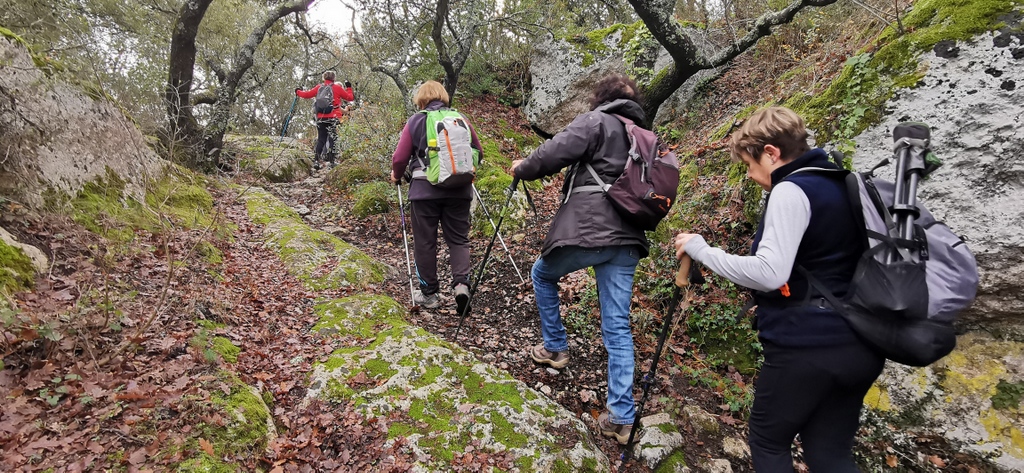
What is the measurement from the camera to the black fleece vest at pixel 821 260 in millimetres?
1970

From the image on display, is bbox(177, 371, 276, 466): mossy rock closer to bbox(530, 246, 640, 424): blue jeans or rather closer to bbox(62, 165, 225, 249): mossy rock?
bbox(62, 165, 225, 249): mossy rock

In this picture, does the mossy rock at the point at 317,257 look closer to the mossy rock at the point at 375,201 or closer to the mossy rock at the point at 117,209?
the mossy rock at the point at 117,209

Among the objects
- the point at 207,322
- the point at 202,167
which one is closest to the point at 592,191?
the point at 207,322

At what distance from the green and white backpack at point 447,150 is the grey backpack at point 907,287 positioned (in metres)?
3.47

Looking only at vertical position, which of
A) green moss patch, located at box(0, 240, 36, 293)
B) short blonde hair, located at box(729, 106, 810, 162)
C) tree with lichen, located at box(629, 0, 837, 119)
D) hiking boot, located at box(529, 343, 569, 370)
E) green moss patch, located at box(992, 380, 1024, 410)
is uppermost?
tree with lichen, located at box(629, 0, 837, 119)

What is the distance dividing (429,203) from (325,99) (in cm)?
834

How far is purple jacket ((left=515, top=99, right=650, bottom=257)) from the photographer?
10.3 feet

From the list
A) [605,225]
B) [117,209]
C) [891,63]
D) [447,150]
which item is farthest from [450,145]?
[891,63]

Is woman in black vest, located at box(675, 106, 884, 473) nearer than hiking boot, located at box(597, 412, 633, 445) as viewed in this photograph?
Yes

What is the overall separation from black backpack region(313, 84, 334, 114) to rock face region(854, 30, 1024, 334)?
11543 mm

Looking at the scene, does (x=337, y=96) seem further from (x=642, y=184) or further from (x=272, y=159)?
(x=642, y=184)

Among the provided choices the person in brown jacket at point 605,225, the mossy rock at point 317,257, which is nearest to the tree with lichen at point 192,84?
the mossy rock at point 317,257

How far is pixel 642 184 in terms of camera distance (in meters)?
3.10

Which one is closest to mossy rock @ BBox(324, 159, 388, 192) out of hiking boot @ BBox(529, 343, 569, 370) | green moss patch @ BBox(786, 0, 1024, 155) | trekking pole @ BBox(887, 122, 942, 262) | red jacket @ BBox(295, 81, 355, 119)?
red jacket @ BBox(295, 81, 355, 119)
